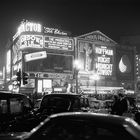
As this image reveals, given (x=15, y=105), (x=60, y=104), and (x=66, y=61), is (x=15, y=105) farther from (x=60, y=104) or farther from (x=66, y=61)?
(x=66, y=61)

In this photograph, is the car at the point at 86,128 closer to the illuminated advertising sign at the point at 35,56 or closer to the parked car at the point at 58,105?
the parked car at the point at 58,105

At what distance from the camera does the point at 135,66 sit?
248 ft

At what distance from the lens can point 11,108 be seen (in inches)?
388

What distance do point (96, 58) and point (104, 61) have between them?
2268mm

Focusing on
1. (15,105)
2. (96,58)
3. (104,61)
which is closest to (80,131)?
(15,105)

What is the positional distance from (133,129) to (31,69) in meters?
54.6

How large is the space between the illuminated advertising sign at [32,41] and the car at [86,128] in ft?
177

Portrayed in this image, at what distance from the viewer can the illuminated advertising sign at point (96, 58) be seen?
216 ft

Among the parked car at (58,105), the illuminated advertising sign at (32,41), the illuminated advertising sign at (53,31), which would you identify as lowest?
the parked car at (58,105)

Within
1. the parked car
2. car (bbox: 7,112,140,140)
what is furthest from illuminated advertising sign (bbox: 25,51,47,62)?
car (bbox: 7,112,140,140)

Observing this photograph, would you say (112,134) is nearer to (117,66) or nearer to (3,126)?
(3,126)

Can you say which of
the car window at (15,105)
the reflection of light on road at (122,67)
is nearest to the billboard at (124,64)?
the reflection of light on road at (122,67)

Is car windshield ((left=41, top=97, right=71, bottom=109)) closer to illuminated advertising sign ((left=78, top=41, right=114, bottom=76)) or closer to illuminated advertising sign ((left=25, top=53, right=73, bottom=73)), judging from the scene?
illuminated advertising sign ((left=25, top=53, right=73, bottom=73))

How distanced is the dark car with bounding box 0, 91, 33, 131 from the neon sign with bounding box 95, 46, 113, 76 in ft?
187
